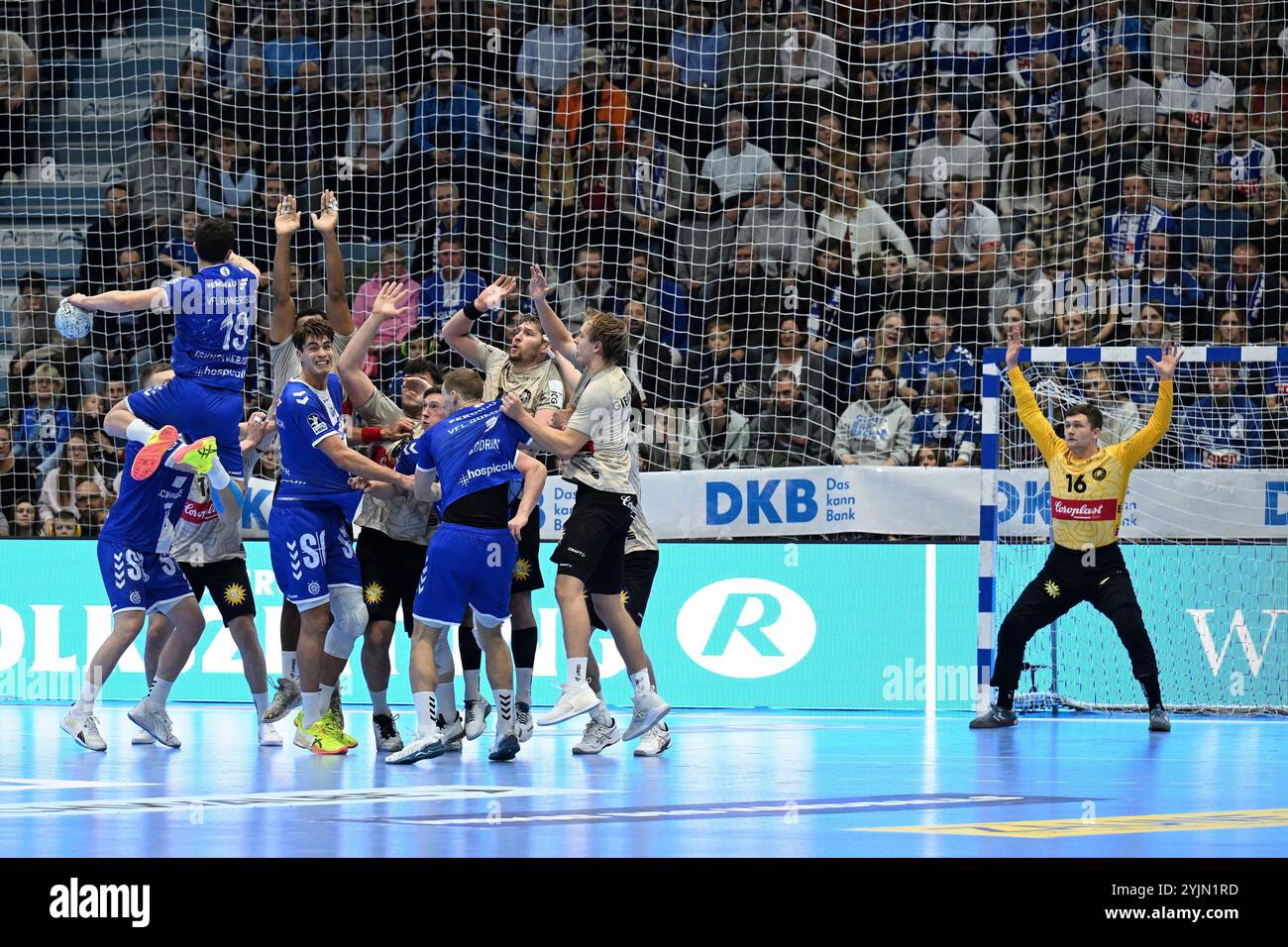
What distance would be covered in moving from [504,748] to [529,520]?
155 cm

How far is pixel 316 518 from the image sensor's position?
30.8 feet

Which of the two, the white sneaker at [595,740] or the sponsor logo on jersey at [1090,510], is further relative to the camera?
the sponsor logo on jersey at [1090,510]

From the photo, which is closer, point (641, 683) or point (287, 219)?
point (641, 683)

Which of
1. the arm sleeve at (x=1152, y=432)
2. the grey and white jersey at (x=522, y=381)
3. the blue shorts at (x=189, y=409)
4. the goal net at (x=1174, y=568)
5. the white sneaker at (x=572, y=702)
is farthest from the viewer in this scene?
the goal net at (x=1174, y=568)

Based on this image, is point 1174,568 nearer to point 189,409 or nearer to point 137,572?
point 189,409

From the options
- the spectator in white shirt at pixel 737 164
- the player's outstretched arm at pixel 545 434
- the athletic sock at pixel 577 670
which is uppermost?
the spectator in white shirt at pixel 737 164

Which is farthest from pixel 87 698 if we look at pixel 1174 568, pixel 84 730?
pixel 1174 568

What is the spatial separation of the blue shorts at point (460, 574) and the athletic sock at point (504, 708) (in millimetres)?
586

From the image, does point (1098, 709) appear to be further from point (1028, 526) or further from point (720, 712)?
point (720, 712)

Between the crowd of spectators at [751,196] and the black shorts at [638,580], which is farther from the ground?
the crowd of spectators at [751,196]

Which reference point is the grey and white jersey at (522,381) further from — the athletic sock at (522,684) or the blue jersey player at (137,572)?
the blue jersey player at (137,572)

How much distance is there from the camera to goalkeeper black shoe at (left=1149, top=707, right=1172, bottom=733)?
37.3ft

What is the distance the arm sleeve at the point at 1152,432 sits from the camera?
1160 cm

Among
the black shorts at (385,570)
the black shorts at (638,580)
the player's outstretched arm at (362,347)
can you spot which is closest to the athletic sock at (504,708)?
the black shorts at (385,570)
